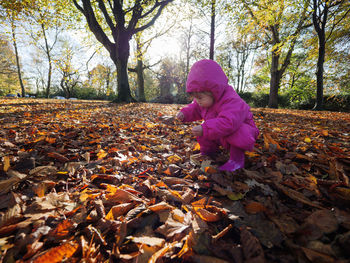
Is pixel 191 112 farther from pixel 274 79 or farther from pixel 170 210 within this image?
pixel 274 79

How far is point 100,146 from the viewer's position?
1.90 m

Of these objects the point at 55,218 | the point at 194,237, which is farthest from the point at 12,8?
the point at 194,237

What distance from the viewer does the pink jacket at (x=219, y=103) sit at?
1.28m

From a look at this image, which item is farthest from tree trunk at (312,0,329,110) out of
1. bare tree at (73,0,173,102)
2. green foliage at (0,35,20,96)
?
green foliage at (0,35,20,96)

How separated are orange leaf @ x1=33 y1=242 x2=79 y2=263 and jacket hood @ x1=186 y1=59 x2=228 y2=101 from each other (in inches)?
51.2

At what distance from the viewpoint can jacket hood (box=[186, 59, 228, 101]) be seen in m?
1.35

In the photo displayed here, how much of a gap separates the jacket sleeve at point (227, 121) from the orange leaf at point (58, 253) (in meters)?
1.06

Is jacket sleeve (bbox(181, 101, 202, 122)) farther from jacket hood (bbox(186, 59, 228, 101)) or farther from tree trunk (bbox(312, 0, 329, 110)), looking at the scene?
tree trunk (bbox(312, 0, 329, 110))

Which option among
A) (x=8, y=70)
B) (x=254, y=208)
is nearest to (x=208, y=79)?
(x=254, y=208)

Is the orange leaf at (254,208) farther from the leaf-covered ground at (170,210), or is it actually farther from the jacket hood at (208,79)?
the jacket hood at (208,79)

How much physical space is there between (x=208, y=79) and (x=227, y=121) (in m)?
0.39

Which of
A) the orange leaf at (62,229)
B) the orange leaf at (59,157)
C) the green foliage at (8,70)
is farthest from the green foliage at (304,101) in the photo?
the green foliage at (8,70)

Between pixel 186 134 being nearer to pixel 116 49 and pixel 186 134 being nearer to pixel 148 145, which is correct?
pixel 148 145

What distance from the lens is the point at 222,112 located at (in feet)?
4.30
